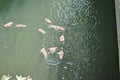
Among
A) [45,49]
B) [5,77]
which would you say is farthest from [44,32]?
[5,77]

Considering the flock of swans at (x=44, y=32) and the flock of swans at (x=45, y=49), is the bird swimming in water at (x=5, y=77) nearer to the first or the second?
the flock of swans at (x=45, y=49)

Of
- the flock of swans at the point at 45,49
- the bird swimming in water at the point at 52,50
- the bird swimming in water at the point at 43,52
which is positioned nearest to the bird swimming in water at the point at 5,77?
the flock of swans at the point at 45,49

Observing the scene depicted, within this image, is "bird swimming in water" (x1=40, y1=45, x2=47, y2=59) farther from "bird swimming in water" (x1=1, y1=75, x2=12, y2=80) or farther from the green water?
"bird swimming in water" (x1=1, y1=75, x2=12, y2=80)

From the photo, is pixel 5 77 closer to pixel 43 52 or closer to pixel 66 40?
pixel 43 52

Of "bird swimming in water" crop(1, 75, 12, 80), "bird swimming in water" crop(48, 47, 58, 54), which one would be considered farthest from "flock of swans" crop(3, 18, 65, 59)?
"bird swimming in water" crop(1, 75, 12, 80)

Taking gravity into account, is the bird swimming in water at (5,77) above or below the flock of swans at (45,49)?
below

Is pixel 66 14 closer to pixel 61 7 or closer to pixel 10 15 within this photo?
pixel 61 7

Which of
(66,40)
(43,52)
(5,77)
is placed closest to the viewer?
(5,77)

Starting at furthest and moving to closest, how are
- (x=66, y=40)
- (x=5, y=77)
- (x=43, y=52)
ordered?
(x=66, y=40)
(x=43, y=52)
(x=5, y=77)

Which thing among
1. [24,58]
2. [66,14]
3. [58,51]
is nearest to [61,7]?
[66,14]
